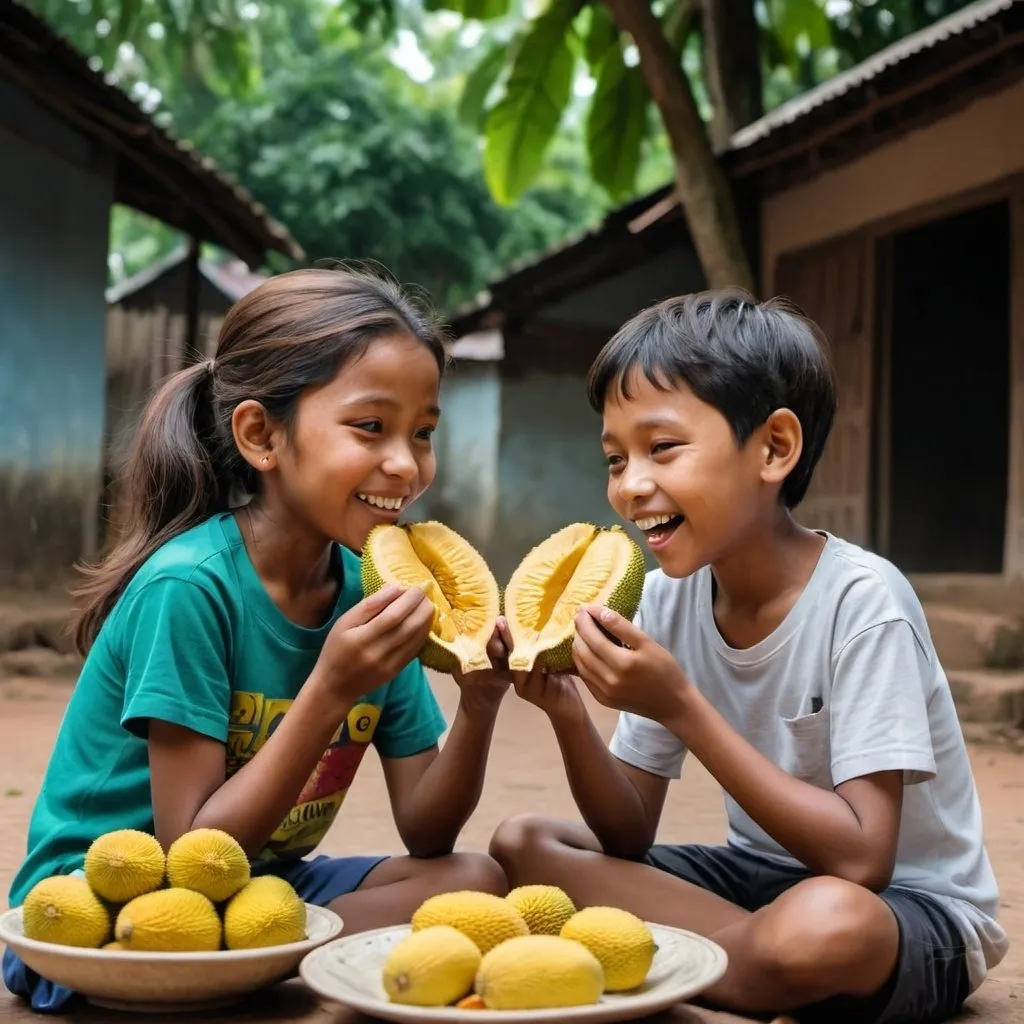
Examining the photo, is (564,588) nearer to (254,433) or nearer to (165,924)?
(254,433)

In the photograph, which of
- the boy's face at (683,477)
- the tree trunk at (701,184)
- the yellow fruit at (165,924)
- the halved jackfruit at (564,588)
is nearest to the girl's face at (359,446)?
the halved jackfruit at (564,588)

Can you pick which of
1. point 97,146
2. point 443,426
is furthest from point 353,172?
point 97,146

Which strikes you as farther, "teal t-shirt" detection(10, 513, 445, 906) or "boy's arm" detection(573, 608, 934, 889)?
"teal t-shirt" detection(10, 513, 445, 906)

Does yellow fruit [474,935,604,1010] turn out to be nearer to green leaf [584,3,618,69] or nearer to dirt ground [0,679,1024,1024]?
dirt ground [0,679,1024,1024]

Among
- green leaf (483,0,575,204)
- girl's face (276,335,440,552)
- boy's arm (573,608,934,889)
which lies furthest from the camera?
green leaf (483,0,575,204)

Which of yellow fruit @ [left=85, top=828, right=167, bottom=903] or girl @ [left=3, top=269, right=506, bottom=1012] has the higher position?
girl @ [left=3, top=269, right=506, bottom=1012]

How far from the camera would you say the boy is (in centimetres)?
215

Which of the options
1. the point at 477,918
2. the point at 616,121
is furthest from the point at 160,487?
the point at 616,121

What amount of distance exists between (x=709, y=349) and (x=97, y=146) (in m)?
8.22

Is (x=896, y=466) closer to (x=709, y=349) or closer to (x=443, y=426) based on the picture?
(x=443, y=426)

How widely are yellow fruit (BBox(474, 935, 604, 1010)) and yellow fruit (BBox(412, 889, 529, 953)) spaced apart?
0.08 m

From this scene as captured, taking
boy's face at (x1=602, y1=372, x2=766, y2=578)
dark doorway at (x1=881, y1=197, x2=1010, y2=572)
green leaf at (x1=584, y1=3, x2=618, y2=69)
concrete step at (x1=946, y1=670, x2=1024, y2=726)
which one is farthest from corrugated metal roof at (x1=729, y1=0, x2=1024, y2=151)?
boy's face at (x1=602, y1=372, x2=766, y2=578)

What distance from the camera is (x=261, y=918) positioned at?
6.73ft

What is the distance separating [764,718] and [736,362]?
0.65 m
